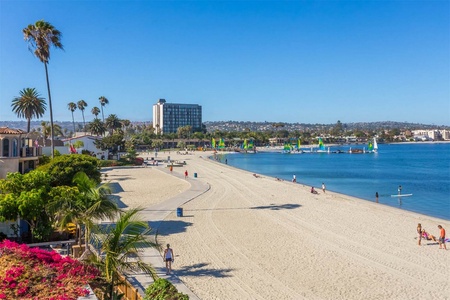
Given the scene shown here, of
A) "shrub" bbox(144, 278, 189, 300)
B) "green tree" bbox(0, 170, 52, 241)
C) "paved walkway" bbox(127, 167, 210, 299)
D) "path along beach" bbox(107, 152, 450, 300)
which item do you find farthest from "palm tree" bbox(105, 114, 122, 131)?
"shrub" bbox(144, 278, 189, 300)

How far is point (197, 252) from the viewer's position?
19.3m

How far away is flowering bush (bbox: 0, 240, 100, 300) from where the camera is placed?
23.4 ft

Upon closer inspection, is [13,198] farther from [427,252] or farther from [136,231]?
[427,252]

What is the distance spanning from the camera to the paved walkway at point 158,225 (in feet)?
45.2

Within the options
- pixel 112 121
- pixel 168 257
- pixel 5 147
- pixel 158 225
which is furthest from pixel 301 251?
pixel 112 121

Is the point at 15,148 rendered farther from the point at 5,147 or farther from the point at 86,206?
the point at 86,206

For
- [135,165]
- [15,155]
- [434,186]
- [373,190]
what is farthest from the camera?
[135,165]

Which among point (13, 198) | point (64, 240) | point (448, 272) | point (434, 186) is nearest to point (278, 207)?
point (448, 272)

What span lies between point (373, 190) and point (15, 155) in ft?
134

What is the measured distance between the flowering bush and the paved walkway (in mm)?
4390

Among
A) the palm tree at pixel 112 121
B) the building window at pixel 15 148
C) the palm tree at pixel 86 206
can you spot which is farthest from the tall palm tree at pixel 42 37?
the palm tree at pixel 112 121

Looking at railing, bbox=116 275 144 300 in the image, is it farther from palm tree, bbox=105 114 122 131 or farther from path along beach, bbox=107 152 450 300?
palm tree, bbox=105 114 122 131

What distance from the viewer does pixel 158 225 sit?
24.4m

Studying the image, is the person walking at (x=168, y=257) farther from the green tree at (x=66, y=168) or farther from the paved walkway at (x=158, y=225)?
the green tree at (x=66, y=168)
